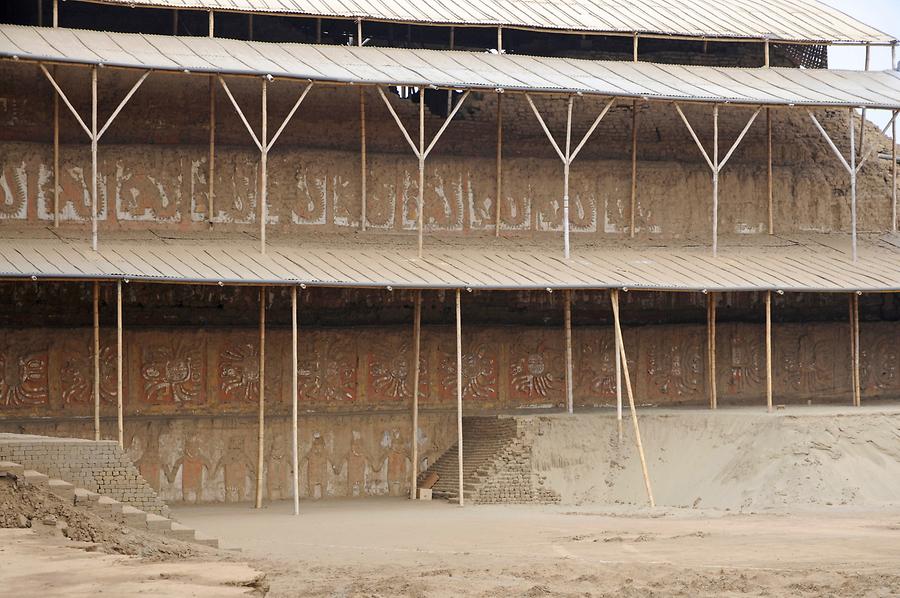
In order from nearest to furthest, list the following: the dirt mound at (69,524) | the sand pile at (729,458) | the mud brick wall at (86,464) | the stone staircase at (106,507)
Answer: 1. the dirt mound at (69,524)
2. the stone staircase at (106,507)
3. the mud brick wall at (86,464)
4. the sand pile at (729,458)

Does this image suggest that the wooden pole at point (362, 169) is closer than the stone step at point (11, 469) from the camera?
No

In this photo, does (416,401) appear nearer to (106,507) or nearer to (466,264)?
(466,264)

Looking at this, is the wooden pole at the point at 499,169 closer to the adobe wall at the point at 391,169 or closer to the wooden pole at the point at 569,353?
the adobe wall at the point at 391,169

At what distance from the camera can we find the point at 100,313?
27.3 metres

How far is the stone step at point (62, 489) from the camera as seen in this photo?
1900cm

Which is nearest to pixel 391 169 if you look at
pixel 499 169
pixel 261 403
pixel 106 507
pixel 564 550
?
pixel 499 169

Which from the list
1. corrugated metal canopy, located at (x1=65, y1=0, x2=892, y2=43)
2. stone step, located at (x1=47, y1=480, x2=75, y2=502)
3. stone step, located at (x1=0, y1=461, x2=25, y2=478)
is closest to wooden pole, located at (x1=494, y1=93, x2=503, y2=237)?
corrugated metal canopy, located at (x1=65, y1=0, x2=892, y2=43)

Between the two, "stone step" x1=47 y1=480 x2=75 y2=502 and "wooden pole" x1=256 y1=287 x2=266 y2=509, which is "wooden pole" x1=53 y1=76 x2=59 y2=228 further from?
"stone step" x1=47 y1=480 x2=75 y2=502

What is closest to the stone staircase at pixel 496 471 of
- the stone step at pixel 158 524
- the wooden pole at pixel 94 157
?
the wooden pole at pixel 94 157

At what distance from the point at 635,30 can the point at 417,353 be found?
9.38 m

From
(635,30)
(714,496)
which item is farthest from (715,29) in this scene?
(714,496)

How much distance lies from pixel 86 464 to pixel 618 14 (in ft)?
59.6

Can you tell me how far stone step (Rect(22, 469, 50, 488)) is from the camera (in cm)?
1891

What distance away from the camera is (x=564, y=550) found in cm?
1962
